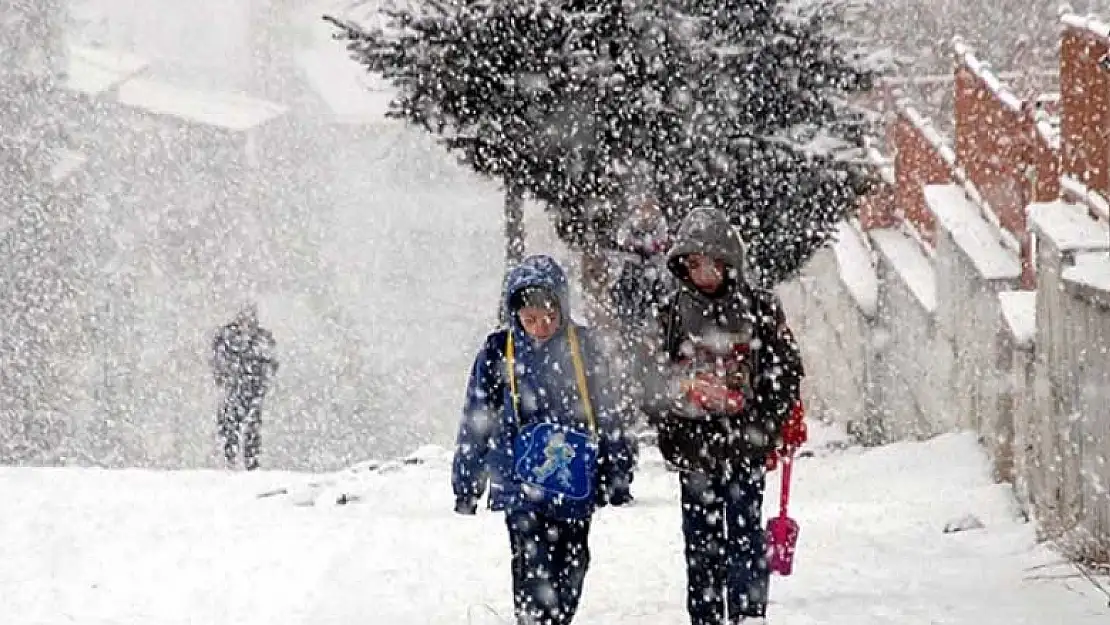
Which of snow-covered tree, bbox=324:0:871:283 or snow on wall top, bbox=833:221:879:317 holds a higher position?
snow-covered tree, bbox=324:0:871:283

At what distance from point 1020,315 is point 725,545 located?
330 cm

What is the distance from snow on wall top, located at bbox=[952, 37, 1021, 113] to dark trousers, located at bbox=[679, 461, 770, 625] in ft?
13.8

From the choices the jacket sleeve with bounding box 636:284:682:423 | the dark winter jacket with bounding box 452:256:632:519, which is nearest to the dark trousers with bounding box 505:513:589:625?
the dark winter jacket with bounding box 452:256:632:519

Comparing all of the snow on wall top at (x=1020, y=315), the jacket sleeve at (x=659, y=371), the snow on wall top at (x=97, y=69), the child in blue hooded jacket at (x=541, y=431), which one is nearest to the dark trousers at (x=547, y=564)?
the child in blue hooded jacket at (x=541, y=431)

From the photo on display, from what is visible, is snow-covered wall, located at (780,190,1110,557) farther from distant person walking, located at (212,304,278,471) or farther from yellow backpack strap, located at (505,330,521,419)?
distant person walking, located at (212,304,278,471)

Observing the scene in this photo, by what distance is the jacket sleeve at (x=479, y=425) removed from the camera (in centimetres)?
634

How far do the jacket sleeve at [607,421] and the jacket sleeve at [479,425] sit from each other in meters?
0.31

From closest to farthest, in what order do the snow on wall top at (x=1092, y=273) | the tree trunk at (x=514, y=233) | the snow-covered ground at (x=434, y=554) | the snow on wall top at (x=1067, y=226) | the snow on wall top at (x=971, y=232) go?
the snow on wall top at (x=1092, y=273) → the snow-covered ground at (x=434, y=554) → the snow on wall top at (x=1067, y=226) → the snow on wall top at (x=971, y=232) → the tree trunk at (x=514, y=233)

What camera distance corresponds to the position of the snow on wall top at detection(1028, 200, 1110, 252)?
25.0 feet

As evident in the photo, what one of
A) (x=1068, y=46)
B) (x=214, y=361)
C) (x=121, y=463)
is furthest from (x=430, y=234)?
(x=1068, y=46)

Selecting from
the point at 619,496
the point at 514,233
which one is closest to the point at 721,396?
the point at 619,496

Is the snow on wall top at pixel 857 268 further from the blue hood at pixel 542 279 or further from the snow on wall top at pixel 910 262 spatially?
the blue hood at pixel 542 279

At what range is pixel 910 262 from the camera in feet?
46.0

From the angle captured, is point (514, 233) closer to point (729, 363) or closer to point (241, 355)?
point (241, 355)
